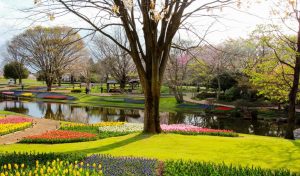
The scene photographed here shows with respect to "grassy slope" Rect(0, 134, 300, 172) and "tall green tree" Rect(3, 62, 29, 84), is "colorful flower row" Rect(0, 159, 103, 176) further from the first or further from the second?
"tall green tree" Rect(3, 62, 29, 84)

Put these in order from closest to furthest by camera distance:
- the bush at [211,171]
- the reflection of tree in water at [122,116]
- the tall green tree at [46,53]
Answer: the bush at [211,171], the reflection of tree in water at [122,116], the tall green tree at [46,53]

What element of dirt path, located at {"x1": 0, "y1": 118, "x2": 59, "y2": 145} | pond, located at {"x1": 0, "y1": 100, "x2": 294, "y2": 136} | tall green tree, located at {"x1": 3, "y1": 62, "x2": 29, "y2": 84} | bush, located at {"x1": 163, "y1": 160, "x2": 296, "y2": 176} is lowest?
pond, located at {"x1": 0, "y1": 100, "x2": 294, "y2": 136}

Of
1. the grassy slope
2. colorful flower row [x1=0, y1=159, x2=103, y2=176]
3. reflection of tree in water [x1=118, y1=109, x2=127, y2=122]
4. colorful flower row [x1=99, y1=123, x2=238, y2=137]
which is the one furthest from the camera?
reflection of tree in water [x1=118, y1=109, x2=127, y2=122]

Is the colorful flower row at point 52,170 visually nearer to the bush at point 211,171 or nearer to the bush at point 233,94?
the bush at point 211,171

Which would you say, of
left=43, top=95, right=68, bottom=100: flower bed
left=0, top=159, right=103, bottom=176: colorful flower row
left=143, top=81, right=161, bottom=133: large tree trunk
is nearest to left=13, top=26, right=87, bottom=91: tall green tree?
left=43, top=95, right=68, bottom=100: flower bed

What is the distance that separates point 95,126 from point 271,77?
9.76 meters

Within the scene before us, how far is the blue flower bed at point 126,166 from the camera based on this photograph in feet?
23.1

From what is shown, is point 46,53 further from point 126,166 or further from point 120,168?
point 120,168

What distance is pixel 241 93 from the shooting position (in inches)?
1678

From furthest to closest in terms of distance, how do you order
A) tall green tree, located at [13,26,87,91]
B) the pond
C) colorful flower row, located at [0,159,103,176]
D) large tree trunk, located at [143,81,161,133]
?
tall green tree, located at [13,26,87,91], the pond, large tree trunk, located at [143,81,161,133], colorful flower row, located at [0,159,103,176]

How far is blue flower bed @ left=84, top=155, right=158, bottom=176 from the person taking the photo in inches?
277

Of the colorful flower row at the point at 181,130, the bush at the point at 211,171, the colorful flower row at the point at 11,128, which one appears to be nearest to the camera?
the bush at the point at 211,171

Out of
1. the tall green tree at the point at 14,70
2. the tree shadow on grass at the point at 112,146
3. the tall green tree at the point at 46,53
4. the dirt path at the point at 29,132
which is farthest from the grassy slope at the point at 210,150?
the tall green tree at the point at 14,70

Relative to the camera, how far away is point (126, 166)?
7555mm
